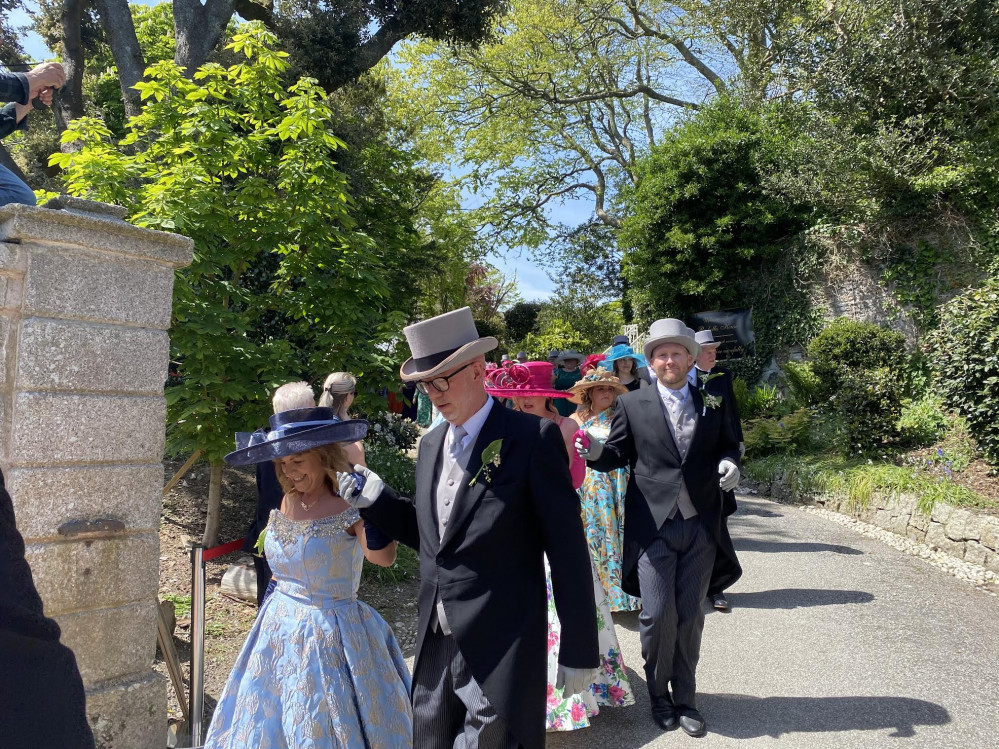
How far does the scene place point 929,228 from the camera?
13156mm

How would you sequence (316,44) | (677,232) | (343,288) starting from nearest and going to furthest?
1. (343,288)
2. (316,44)
3. (677,232)

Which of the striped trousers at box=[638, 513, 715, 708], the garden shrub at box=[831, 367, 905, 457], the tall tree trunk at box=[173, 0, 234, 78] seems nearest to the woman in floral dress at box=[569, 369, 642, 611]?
the striped trousers at box=[638, 513, 715, 708]

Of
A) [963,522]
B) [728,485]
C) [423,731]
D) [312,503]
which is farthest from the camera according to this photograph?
[963,522]

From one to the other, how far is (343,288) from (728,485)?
3.76 m

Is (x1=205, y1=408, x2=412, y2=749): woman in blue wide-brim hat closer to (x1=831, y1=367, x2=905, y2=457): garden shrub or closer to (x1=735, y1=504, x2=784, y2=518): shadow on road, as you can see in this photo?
(x1=735, y1=504, x2=784, y2=518): shadow on road

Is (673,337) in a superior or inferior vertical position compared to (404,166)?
inferior

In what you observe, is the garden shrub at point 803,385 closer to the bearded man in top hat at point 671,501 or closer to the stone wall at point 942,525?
the stone wall at point 942,525

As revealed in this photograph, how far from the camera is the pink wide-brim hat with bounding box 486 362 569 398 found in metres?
4.51

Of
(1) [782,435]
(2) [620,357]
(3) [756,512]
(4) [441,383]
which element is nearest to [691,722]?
(4) [441,383]

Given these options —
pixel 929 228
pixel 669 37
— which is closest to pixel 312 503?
pixel 929 228

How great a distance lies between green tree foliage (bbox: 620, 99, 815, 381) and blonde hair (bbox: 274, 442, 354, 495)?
44.7 ft

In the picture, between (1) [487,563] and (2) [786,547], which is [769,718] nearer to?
(1) [487,563]

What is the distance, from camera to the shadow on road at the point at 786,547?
8062 millimetres

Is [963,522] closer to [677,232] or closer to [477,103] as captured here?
[677,232]
